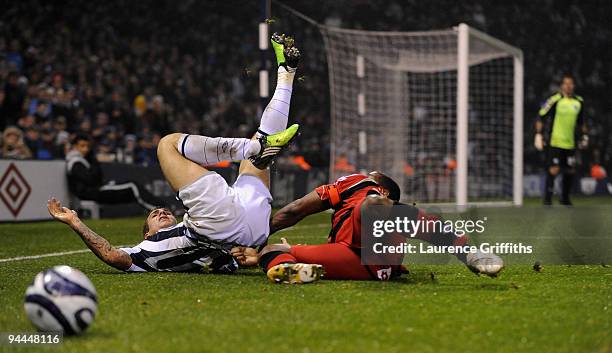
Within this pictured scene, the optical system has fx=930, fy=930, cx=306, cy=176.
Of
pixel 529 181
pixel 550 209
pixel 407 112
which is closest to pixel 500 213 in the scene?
pixel 550 209

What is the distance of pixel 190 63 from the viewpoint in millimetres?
25641

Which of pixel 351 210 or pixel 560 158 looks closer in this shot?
pixel 351 210

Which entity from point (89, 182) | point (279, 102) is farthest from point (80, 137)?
point (279, 102)

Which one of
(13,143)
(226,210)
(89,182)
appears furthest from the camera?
(13,143)

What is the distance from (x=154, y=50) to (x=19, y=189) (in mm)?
11220

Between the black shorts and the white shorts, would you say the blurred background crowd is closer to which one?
the black shorts

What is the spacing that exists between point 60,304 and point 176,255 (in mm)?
2759

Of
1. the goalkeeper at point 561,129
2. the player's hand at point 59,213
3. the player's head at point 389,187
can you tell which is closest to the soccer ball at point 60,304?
the player's hand at point 59,213

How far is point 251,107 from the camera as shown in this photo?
25.3 metres

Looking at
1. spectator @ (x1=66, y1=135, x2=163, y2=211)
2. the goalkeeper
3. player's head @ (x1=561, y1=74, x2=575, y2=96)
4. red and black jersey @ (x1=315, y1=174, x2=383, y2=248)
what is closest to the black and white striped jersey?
red and black jersey @ (x1=315, y1=174, x2=383, y2=248)

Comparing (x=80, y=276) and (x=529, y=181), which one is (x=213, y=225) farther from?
(x=529, y=181)

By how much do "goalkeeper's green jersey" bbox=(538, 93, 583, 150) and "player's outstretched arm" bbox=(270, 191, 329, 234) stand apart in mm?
9007

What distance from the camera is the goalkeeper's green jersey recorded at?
15.3 metres

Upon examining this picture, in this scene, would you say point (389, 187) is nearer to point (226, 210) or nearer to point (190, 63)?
point (226, 210)
